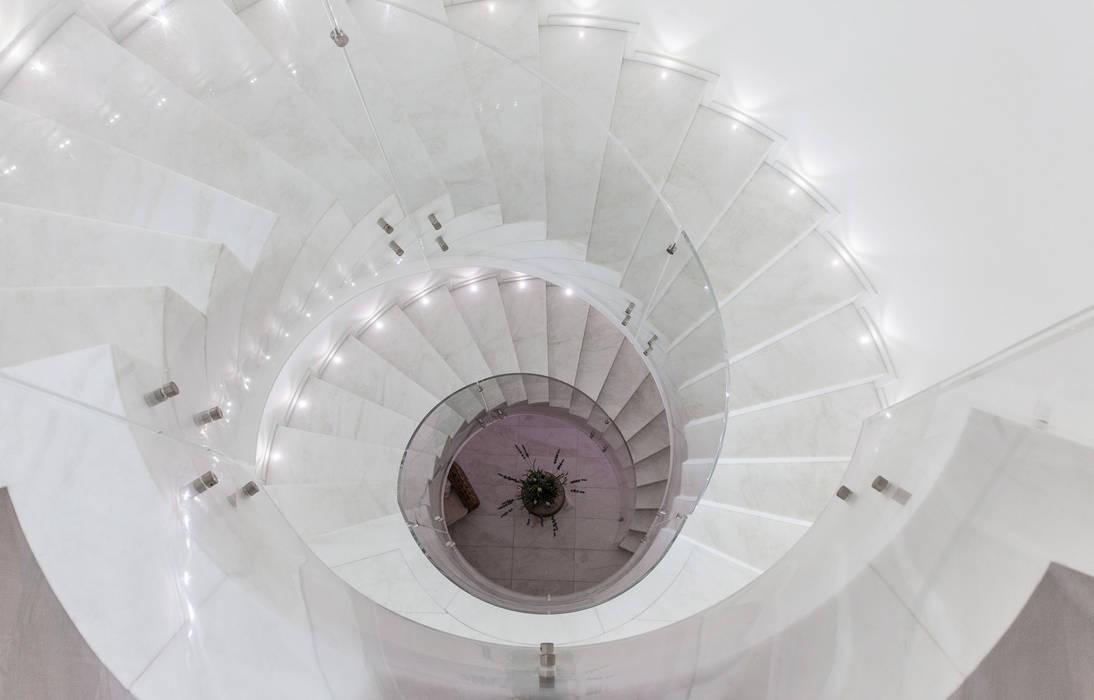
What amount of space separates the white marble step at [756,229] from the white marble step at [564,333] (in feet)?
6.61

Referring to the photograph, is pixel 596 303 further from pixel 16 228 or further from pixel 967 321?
pixel 16 228

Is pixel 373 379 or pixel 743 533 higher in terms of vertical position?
pixel 373 379

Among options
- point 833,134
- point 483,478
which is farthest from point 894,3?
point 483,478

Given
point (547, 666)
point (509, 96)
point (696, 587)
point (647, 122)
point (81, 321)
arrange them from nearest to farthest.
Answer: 1. point (547, 666)
2. point (81, 321)
3. point (509, 96)
4. point (696, 587)
5. point (647, 122)

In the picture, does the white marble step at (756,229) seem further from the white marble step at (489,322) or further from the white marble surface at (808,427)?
the white marble step at (489,322)

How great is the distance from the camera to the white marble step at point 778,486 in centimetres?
548

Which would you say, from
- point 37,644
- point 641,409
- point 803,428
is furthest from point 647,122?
point 37,644

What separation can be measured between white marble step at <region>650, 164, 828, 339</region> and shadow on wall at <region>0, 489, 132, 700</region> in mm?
5178

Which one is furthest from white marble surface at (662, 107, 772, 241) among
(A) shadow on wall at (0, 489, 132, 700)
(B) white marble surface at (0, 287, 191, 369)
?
(A) shadow on wall at (0, 489, 132, 700)

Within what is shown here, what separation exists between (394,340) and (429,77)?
2.92m

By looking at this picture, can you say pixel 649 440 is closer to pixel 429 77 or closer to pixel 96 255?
pixel 429 77

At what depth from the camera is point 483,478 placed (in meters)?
8.46

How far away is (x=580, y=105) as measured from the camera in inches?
215

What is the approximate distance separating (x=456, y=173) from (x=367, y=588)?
384cm
